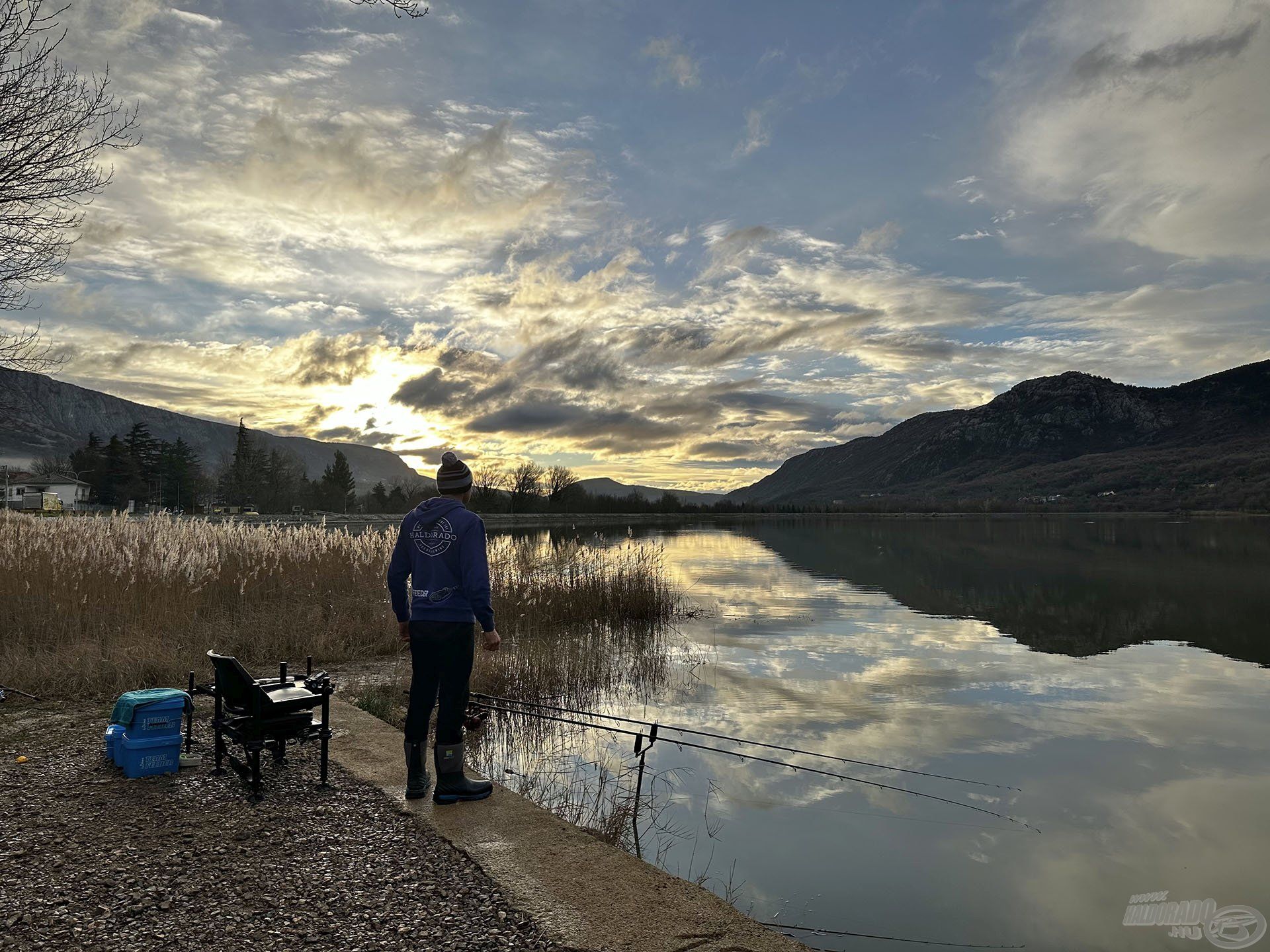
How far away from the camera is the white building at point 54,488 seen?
81.9 m

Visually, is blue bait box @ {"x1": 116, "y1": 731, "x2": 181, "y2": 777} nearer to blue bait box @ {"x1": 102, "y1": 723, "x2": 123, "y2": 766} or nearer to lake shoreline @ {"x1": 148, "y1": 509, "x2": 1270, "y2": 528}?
blue bait box @ {"x1": 102, "y1": 723, "x2": 123, "y2": 766}

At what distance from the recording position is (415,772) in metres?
4.89

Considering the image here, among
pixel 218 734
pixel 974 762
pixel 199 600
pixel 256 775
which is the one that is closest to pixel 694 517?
pixel 199 600

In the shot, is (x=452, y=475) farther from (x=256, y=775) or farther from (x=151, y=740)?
(x=151, y=740)

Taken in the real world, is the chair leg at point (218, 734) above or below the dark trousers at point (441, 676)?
below

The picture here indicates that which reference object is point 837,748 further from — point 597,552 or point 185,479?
point 185,479

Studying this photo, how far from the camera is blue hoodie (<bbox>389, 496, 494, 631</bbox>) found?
4.64 metres

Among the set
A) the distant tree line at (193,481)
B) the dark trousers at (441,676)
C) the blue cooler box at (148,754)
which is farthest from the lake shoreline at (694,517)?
the dark trousers at (441,676)

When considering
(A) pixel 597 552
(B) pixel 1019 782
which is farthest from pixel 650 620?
(B) pixel 1019 782

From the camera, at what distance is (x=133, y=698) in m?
5.34

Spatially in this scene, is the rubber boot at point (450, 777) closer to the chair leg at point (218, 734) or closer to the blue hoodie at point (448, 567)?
the blue hoodie at point (448, 567)

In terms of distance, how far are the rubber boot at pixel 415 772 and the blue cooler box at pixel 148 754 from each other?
1.79 metres

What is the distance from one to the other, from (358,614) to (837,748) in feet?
25.0

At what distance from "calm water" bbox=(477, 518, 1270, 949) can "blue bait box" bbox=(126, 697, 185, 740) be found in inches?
133
